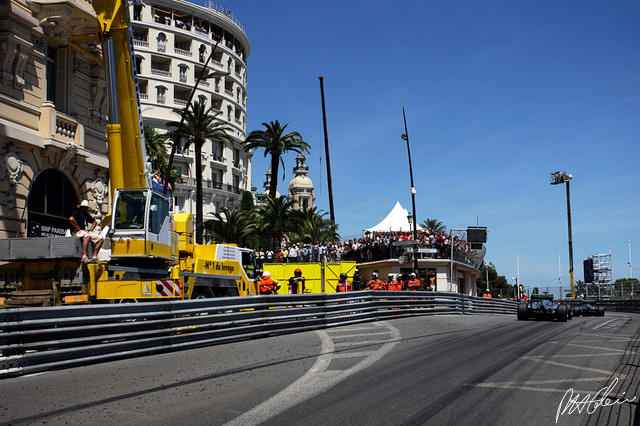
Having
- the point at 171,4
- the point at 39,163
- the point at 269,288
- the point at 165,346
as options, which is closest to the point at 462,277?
the point at 269,288

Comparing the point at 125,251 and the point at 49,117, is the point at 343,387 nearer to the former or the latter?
the point at 125,251

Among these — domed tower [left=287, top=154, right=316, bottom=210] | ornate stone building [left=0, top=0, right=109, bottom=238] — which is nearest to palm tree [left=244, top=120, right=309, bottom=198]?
ornate stone building [left=0, top=0, right=109, bottom=238]

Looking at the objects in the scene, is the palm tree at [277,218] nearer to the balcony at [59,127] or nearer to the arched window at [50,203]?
the balcony at [59,127]

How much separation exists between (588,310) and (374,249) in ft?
45.5

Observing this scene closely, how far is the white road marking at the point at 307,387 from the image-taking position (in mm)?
5609

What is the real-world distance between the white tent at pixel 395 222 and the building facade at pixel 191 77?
1942cm

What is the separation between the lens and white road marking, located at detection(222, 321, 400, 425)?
Answer: 5609mm

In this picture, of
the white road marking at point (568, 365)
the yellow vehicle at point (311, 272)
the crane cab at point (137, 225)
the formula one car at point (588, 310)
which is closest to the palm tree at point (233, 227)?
the yellow vehicle at point (311, 272)

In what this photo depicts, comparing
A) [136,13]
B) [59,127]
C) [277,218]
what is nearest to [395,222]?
[277,218]

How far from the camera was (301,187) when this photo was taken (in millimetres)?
132000

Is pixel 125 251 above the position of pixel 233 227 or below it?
below

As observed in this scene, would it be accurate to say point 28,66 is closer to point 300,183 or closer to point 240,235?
point 240,235

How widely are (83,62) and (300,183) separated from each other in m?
112

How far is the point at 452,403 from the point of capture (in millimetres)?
6117
